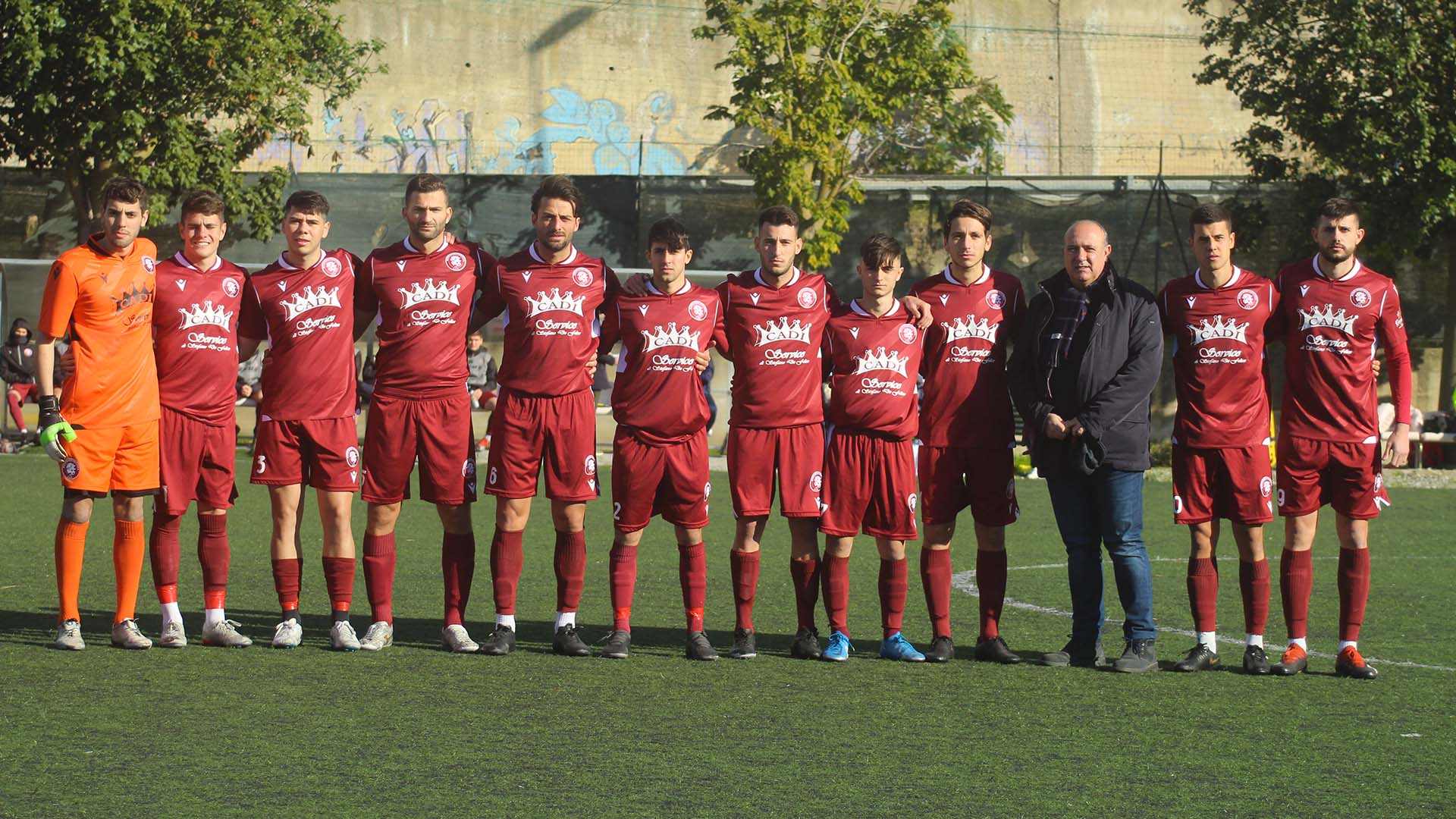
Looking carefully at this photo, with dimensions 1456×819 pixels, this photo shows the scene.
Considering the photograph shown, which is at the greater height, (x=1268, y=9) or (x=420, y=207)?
(x=1268, y=9)

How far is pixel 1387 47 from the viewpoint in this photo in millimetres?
18219

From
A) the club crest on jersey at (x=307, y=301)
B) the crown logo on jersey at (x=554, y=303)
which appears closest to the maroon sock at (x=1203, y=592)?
the crown logo on jersey at (x=554, y=303)

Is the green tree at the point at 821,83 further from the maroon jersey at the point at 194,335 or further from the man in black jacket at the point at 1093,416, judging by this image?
the maroon jersey at the point at 194,335

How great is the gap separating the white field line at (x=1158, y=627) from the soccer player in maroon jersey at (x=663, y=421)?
1.31 meters

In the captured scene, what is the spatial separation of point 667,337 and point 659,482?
1.93 ft

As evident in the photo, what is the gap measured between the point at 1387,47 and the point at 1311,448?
13.4 m

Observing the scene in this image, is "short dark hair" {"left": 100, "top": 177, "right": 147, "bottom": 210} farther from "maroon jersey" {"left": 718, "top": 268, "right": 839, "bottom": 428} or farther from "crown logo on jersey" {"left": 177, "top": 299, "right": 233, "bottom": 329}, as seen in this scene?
"maroon jersey" {"left": 718, "top": 268, "right": 839, "bottom": 428}

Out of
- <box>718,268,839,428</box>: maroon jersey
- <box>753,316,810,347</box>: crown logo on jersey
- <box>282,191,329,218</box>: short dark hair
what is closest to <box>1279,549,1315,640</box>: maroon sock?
<box>718,268,839,428</box>: maroon jersey

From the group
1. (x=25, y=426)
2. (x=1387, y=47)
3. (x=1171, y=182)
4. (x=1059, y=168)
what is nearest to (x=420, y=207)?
(x=25, y=426)

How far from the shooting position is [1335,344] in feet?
21.2

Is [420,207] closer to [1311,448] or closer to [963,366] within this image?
[963,366]

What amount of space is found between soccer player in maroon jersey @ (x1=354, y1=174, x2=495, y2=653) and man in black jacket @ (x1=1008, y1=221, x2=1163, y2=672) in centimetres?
226

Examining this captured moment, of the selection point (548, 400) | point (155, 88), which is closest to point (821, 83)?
point (155, 88)

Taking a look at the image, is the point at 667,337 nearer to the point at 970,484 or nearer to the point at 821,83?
the point at 970,484
